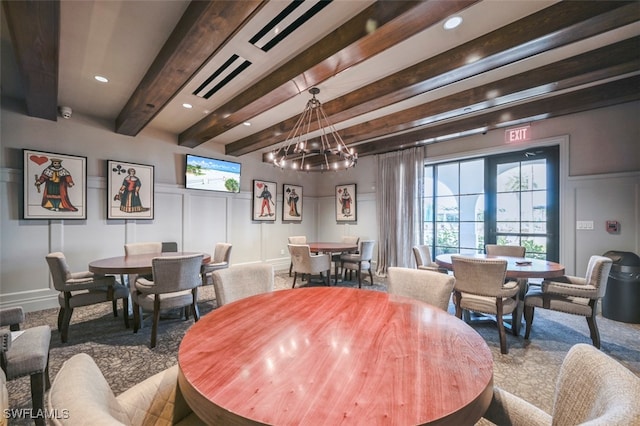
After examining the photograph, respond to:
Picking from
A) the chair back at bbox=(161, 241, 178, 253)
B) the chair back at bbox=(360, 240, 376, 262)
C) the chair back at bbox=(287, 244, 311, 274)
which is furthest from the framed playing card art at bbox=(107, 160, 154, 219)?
the chair back at bbox=(360, 240, 376, 262)

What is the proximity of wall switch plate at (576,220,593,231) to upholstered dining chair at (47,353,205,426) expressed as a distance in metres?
5.03

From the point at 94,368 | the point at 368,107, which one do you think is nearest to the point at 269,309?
the point at 94,368

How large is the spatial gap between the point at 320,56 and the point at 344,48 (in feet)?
0.90

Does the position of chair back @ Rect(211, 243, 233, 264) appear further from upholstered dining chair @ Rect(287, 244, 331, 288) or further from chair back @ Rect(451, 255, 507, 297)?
chair back @ Rect(451, 255, 507, 297)

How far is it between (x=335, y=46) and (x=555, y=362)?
3328 millimetres

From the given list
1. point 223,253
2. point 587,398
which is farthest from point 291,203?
point 587,398

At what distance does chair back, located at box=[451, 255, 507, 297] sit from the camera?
2420 mm

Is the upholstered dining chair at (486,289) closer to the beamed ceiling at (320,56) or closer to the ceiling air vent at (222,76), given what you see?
the beamed ceiling at (320,56)

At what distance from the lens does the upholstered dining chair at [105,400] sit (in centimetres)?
55

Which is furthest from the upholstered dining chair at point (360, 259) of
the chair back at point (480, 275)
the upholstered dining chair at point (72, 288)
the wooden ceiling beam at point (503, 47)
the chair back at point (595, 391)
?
the chair back at point (595, 391)

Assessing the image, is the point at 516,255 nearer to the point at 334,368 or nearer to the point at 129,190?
the point at 334,368

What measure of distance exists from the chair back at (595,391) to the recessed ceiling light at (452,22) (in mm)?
2339

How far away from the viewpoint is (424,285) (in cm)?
183

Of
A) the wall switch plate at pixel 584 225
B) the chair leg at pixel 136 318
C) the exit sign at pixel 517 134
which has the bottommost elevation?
the chair leg at pixel 136 318
